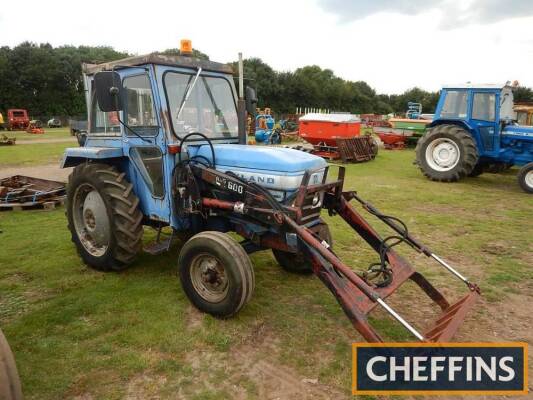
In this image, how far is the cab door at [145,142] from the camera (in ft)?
13.0

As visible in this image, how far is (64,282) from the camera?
13.8 feet

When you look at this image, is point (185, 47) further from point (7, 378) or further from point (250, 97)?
point (7, 378)

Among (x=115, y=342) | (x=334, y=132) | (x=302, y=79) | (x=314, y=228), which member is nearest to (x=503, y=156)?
(x=334, y=132)

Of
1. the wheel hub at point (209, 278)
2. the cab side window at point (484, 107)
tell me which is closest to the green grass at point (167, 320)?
the wheel hub at point (209, 278)

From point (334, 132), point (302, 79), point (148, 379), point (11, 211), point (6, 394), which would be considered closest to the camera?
point (6, 394)

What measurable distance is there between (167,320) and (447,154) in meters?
9.19

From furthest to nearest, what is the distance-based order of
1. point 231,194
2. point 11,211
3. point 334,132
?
1. point 334,132
2. point 11,211
3. point 231,194

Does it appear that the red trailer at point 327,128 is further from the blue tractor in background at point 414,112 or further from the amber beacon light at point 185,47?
the amber beacon light at point 185,47

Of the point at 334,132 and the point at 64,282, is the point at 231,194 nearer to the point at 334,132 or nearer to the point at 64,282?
the point at 64,282

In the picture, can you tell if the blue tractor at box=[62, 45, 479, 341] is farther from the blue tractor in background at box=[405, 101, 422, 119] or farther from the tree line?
the tree line

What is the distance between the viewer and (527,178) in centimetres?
923

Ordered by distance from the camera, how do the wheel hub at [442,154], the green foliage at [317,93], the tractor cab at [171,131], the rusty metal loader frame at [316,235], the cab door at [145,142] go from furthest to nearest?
the green foliage at [317,93]
the wheel hub at [442,154]
the cab door at [145,142]
the tractor cab at [171,131]
the rusty metal loader frame at [316,235]

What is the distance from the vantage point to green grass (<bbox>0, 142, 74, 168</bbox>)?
43.0 ft

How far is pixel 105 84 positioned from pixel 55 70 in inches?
1725
